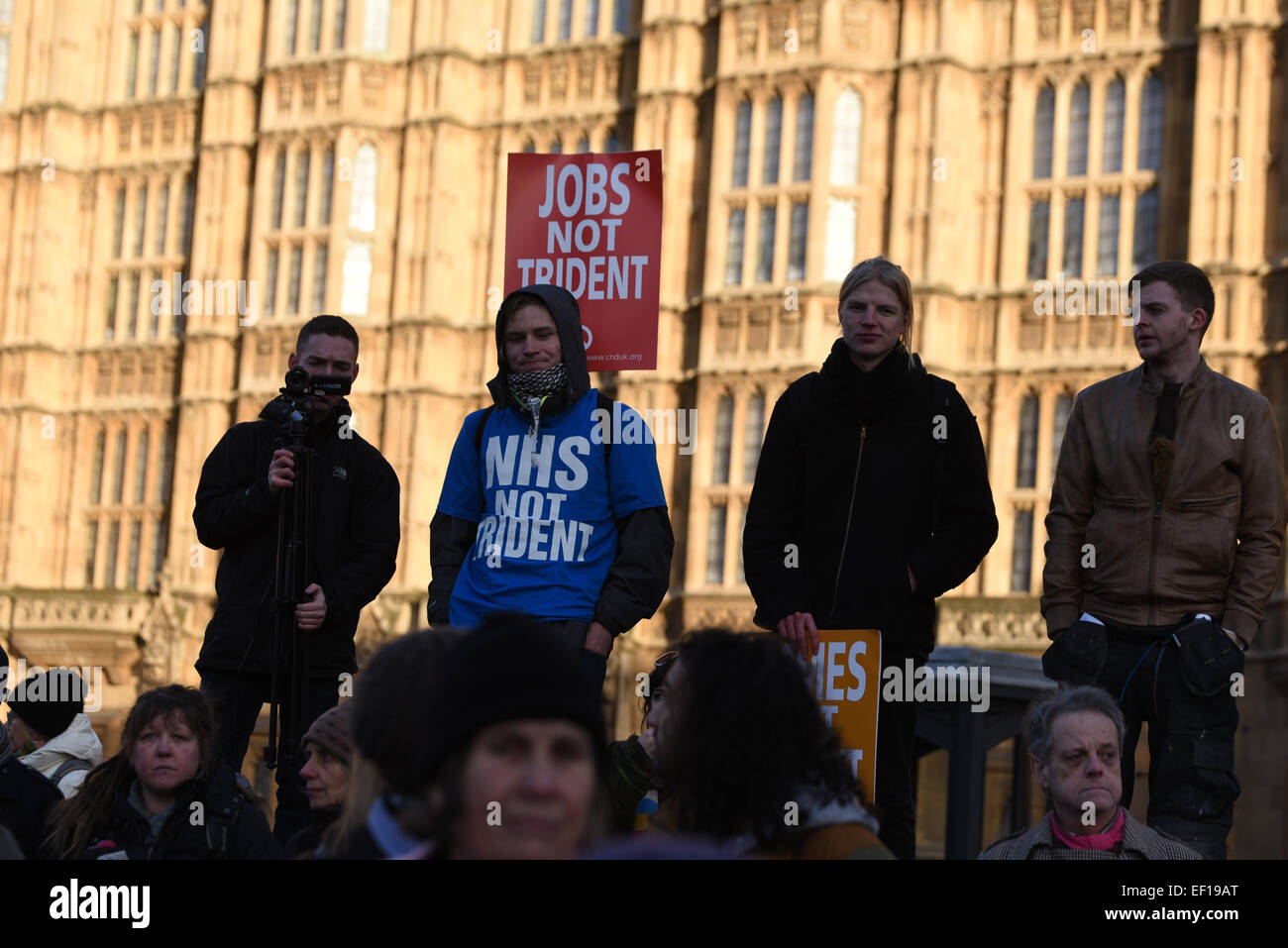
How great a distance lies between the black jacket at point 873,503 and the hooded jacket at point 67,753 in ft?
9.80

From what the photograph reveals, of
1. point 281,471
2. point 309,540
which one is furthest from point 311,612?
point 281,471

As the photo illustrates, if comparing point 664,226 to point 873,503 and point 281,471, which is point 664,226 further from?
point 873,503

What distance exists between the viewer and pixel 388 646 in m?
3.32

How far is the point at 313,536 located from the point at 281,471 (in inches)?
21.0

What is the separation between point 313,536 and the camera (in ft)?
21.1

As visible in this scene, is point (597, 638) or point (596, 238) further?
point (596, 238)

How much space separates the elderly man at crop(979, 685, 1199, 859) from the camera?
4559mm

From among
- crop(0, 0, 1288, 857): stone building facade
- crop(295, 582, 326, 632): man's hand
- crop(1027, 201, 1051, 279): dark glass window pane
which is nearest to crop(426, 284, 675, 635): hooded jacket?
crop(295, 582, 326, 632): man's hand

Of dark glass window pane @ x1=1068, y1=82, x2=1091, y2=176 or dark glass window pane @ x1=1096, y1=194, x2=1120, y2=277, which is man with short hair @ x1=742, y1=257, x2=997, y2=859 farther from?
dark glass window pane @ x1=1068, y1=82, x2=1091, y2=176

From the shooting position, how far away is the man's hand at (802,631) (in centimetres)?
509

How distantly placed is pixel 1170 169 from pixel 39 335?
16157mm
